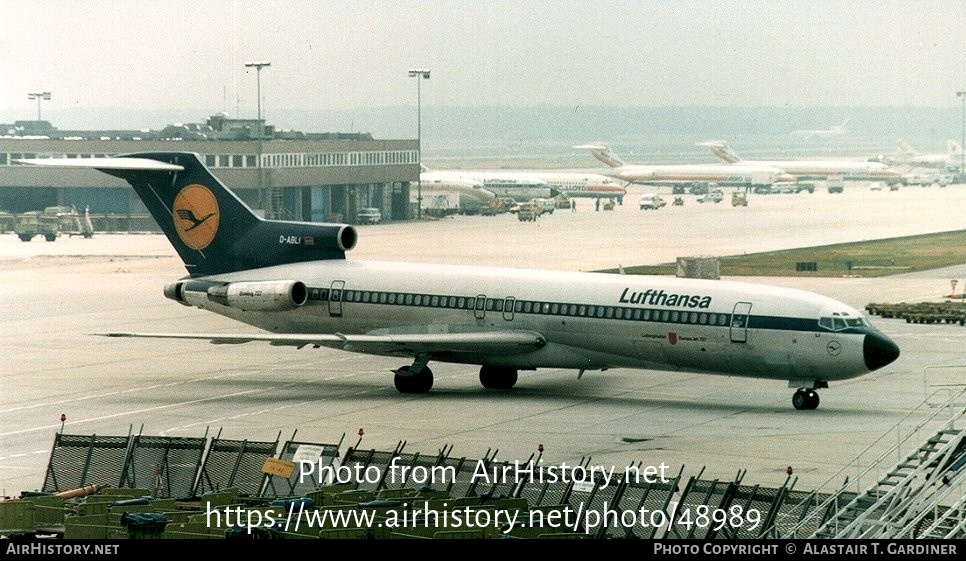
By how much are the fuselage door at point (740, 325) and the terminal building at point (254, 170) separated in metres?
50.9

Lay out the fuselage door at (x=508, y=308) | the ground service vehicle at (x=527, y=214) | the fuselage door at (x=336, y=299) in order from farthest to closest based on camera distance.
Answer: the ground service vehicle at (x=527, y=214) < the fuselage door at (x=336, y=299) < the fuselage door at (x=508, y=308)

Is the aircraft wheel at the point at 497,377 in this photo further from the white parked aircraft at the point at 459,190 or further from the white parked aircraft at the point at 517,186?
the white parked aircraft at the point at 517,186

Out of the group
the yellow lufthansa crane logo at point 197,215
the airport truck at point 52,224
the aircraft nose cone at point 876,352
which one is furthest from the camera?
the airport truck at point 52,224

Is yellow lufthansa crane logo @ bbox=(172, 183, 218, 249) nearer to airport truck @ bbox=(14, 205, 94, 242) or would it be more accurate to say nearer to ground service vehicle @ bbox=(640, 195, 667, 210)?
airport truck @ bbox=(14, 205, 94, 242)

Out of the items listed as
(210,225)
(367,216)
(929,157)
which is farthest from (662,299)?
(929,157)

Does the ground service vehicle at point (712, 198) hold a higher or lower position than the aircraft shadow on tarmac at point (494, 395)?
lower

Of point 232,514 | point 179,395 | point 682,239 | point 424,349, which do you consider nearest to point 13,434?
point 179,395

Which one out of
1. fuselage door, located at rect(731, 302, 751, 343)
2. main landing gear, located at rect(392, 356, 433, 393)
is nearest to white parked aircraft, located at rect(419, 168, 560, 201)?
main landing gear, located at rect(392, 356, 433, 393)

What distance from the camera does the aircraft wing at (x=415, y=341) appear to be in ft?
142

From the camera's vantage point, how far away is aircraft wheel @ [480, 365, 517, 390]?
44781 mm

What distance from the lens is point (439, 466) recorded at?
28.6 meters

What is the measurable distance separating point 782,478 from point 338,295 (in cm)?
1783

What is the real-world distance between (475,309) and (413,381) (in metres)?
2.52

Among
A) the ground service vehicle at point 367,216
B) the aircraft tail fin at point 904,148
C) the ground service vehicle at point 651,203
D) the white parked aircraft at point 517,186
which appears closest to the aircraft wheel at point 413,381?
the ground service vehicle at point 367,216
